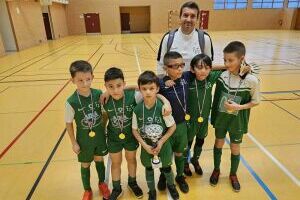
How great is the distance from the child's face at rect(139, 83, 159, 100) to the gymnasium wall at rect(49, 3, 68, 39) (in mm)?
20896

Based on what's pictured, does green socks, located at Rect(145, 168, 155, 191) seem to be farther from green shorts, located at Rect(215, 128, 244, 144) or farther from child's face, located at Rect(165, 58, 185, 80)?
child's face, located at Rect(165, 58, 185, 80)

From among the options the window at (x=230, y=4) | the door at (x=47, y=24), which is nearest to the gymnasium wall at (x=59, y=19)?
the door at (x=47, y=24)

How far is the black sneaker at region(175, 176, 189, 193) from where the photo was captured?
2727 millimetres

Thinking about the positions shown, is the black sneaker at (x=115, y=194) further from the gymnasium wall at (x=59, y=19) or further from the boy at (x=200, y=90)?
the gymnasium wall at (x=59, y=19)

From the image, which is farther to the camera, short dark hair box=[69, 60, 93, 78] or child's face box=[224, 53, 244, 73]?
child's face box=[224, 53, 244, 73]

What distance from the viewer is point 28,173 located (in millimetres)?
3152

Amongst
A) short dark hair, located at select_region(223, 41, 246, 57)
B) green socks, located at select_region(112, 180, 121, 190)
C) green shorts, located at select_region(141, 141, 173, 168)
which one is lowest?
green socks, located at select_region(112, 180, 121, 190)

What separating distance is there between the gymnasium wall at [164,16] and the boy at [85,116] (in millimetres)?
24097

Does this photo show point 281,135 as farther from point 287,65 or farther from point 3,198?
point 287,65

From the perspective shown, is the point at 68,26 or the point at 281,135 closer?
the point at 281,135

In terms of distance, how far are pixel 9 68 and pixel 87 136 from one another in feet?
28.9

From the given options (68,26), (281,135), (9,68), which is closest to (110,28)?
(68,26)

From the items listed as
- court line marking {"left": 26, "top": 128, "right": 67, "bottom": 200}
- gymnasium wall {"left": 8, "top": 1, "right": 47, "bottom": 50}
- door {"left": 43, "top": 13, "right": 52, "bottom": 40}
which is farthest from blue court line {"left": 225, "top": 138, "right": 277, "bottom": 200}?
door {"left": 43, "top": 13, "right": 52, "bottom": 40}

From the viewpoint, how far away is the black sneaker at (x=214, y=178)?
283 cm
